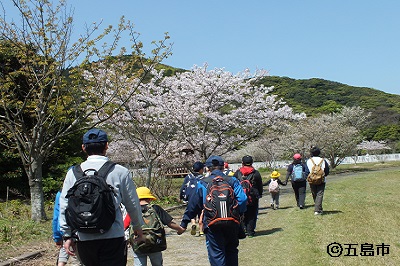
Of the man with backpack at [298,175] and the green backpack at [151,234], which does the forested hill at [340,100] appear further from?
the green backpack at [151,234]

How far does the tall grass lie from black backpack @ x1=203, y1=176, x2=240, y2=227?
203 centimetres

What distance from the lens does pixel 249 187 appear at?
926cm

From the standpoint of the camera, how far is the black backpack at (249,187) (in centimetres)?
917

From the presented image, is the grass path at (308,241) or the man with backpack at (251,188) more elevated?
the man with backpack at (251,188)

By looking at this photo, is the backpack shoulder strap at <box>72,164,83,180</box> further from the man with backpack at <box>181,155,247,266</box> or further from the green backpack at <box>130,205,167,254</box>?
the man with backpack at <box>181,155,247,266</box>

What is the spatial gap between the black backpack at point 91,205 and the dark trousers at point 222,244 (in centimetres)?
210

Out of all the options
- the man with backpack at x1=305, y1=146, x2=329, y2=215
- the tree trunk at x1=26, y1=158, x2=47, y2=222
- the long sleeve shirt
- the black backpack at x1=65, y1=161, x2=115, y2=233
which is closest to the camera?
the black backpack at x1=65, y1=161, x2=115, y2=233

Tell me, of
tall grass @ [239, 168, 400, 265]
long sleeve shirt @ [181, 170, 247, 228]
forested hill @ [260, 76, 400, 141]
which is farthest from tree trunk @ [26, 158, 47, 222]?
forested hill @ [260, 76, 400, 141]

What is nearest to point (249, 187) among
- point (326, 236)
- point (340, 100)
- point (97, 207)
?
point (326, 236)

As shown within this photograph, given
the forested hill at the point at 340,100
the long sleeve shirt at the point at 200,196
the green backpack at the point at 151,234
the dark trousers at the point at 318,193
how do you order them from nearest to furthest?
the green backpack at the point at 151,234 < the long sleeve shirt at the point at 200,196 < the dark trousers at the point at 318,193 < the forested hill at the point at 340,100

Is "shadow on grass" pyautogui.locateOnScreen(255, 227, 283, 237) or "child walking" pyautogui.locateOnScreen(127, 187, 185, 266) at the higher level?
"child walking" pyautogui.locateOnScreen(127, 187, 185, 266)

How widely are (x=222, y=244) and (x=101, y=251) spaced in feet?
6.90

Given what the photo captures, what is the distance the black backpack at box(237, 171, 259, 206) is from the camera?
9.17 meters

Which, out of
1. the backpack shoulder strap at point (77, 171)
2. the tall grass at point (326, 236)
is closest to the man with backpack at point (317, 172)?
the tall grass at point (326, 236)
